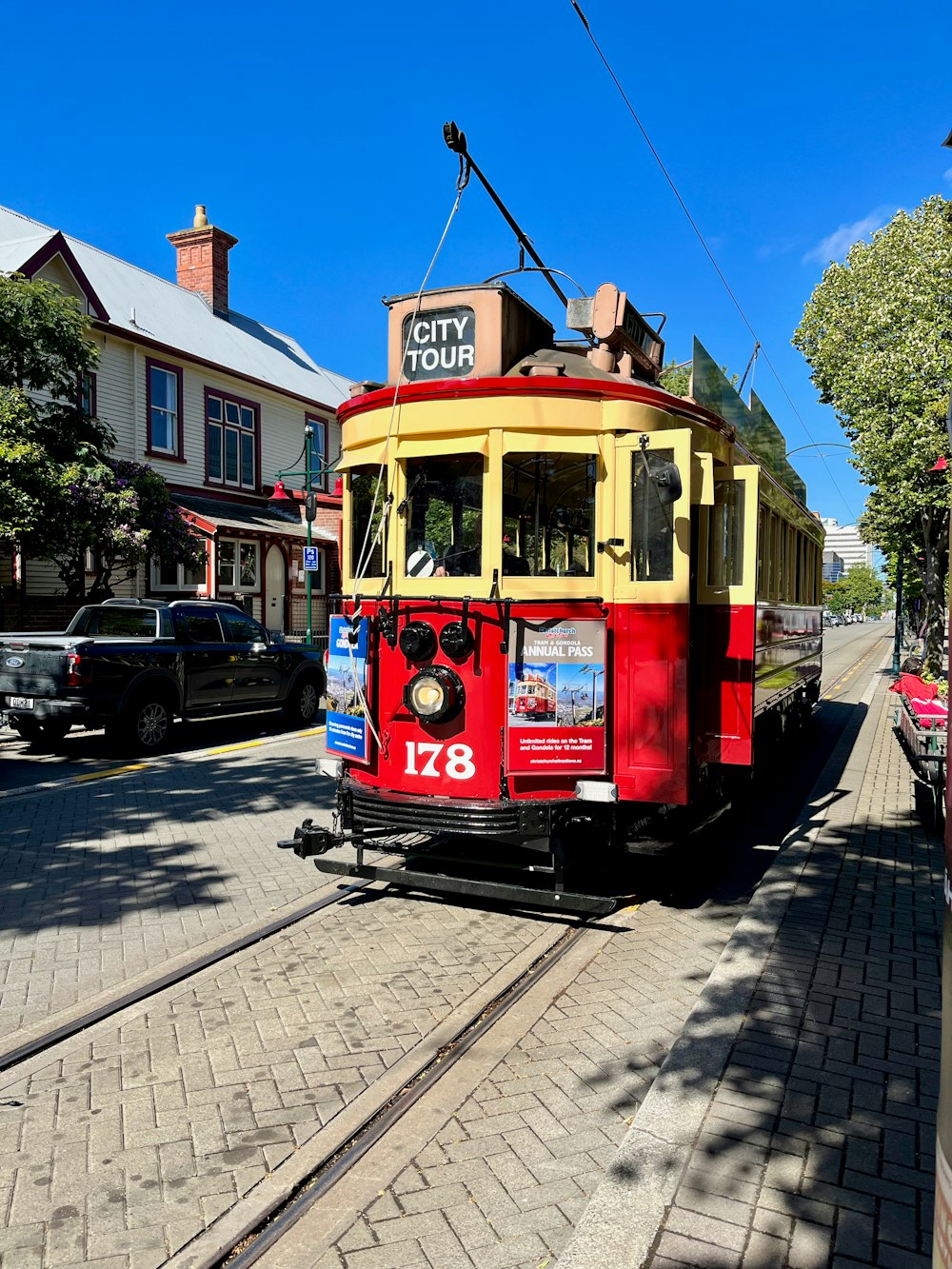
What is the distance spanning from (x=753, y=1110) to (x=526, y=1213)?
3.23ft

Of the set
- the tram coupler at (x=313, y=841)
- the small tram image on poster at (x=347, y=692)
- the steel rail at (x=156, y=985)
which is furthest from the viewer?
the small tram image on poster at (x=347, y=692)

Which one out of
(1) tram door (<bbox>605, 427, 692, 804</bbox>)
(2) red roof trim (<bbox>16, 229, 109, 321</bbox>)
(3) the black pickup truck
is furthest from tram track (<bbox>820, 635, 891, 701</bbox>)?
(2) red roof trim (<bbox>16, 229, 109, 321</bbox>)

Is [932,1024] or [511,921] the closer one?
[932,1024]

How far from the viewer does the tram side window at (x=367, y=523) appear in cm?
585

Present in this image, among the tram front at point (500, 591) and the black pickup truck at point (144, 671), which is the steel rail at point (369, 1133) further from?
the black pickup truck at point (144, 671)

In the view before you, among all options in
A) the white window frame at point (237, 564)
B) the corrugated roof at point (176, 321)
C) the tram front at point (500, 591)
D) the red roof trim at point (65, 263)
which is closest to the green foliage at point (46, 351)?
the red roof trim at point (65, 263)

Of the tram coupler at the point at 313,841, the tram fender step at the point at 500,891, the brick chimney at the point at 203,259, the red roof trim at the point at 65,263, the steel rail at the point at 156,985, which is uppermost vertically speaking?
the brick chimney at the point at 203,259

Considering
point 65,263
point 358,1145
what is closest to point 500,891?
point 358,1145

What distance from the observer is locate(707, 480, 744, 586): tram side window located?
634cm

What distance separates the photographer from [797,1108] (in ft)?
11.3

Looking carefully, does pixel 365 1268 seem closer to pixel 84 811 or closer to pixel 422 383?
pixel 422 383

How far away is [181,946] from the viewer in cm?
531

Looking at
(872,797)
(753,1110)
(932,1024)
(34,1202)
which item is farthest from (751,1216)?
(872,797)

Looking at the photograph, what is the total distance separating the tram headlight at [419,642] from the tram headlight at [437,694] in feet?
0.34
